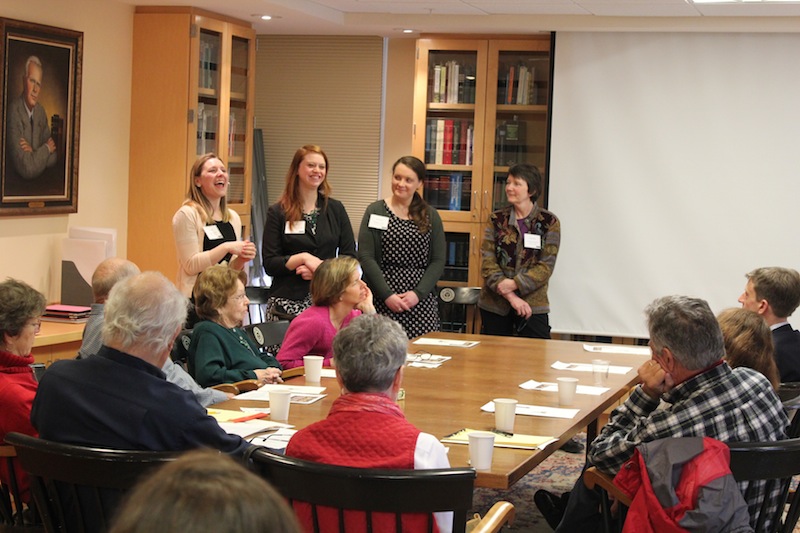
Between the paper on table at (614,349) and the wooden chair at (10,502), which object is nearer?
the wooden chair at (10,502)

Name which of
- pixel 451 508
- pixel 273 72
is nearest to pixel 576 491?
pixel 451 508

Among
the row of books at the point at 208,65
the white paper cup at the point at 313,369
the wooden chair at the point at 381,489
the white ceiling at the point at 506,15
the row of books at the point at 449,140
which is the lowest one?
the white paper cup at the point at 313,369

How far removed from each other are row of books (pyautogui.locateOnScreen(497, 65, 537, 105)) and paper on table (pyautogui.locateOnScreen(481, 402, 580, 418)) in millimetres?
4418

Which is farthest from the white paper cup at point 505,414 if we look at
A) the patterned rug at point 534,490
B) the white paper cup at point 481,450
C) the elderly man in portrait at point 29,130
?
the elderly man in portrait at point 29,130

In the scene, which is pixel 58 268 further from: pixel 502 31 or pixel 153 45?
pixel 502 31

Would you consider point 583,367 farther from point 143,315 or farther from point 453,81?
point 453,81

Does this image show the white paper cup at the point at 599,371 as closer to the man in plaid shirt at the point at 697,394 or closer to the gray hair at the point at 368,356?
the man in plaid shirt at the point at 697,394

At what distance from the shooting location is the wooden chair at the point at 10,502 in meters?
2.90

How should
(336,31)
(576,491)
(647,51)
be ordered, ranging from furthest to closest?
(336,31)
(647,51)
(576,491)

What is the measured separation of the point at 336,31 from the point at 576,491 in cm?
552

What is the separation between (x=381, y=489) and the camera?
2326 millimetres

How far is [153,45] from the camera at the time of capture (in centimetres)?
695

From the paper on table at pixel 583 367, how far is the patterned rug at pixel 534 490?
69cm

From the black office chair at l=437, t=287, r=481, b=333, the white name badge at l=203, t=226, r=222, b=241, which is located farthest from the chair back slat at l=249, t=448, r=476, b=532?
the black office chair at l=437, t=287, r=481, b=333
